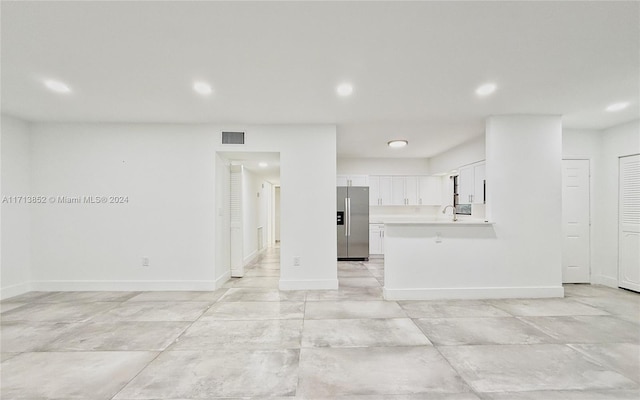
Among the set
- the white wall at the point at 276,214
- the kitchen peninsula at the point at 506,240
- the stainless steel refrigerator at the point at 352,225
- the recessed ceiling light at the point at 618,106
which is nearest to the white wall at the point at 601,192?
the recessed ceiling light at the point at 618,106

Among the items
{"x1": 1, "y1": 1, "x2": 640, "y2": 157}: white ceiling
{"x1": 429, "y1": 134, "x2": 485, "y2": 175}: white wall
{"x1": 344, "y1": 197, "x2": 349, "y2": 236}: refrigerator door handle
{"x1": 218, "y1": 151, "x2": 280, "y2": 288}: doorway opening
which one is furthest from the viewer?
{"x1": 344, "y1": 197, "x2": 349, "y2": 236}: refrigerator door handle

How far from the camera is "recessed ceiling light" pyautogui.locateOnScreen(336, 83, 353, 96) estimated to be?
2998 millimetres

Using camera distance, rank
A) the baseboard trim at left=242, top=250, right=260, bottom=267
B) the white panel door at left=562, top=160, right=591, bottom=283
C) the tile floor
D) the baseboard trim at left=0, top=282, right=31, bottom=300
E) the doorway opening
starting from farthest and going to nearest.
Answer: the baseboard trim at left=242, top=250, right=260, bottom=267 < the doorway opening < the white panel door at left=562, top=160, right=591, bottom=283 < the baseboard trim at left=0, top=282, right=31, bottom=300 < the tile floor

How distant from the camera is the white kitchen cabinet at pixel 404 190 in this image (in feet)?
24.7

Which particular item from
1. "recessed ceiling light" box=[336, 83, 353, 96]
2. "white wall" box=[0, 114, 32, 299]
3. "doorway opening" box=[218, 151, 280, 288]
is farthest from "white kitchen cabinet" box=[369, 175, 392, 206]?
"white wall" box=[0, 114, 32, 299]

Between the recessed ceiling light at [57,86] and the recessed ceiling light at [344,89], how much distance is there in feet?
9.64

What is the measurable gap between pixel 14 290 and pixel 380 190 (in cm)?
717

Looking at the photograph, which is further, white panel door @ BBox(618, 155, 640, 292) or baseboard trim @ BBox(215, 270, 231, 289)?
baseboard trim @ BBox(215, 270, 231, 289)

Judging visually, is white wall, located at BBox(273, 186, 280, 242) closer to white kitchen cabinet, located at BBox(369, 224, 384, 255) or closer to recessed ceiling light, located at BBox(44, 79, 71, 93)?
white kitchen cabinet, located at BBox(369, 224, 384, 255)

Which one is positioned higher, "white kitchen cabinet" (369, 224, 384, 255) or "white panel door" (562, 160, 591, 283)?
"white panel door" (562, 160, 591, 283)

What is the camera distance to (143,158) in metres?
4.39

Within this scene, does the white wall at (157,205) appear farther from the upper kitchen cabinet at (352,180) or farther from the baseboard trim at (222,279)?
the upper kitchen cabinet at (352,180)

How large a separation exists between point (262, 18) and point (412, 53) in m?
1.26

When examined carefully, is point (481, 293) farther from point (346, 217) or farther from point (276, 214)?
point (276, 214)
